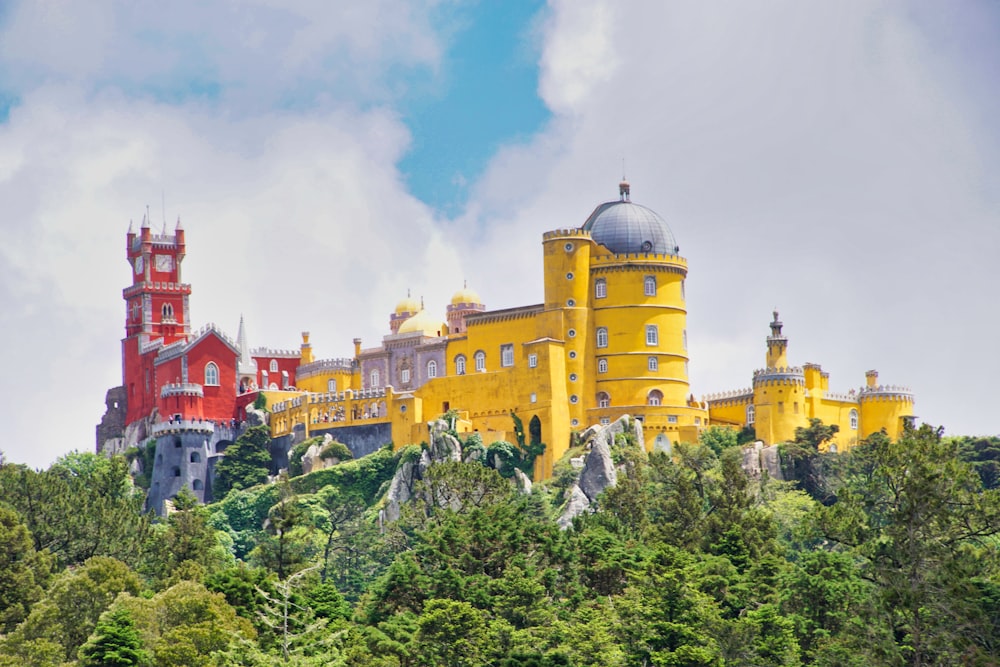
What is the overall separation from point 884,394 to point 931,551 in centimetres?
4553

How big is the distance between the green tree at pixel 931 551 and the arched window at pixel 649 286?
42307 millimetres

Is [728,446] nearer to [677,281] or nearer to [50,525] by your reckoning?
[677,281]

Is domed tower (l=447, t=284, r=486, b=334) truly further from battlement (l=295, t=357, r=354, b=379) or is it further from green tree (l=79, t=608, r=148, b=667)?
green tree (l=79, t=608, r=148, b=667)

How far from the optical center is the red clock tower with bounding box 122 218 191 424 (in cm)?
11662

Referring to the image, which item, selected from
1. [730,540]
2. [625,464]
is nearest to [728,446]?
[625,464]

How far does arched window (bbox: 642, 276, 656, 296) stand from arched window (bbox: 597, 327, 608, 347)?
8.73ft

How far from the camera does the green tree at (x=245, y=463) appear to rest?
106812 millimetres

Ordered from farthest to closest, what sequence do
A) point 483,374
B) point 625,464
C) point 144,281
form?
1. point 144,281
2. point 483,374
3. point 625,464

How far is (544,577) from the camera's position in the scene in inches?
A: 2859

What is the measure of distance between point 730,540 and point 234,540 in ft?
108

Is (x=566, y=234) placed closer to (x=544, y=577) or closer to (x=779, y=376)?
(x=779, y=376)

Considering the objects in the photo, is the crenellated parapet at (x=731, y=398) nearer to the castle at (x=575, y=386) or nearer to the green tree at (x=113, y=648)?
the castle at (x=575, y=386)

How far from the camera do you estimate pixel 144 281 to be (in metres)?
118

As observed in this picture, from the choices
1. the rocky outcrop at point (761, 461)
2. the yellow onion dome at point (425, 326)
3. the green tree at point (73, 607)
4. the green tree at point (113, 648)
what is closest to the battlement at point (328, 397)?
the yellow onion dome at point (425, 326)
